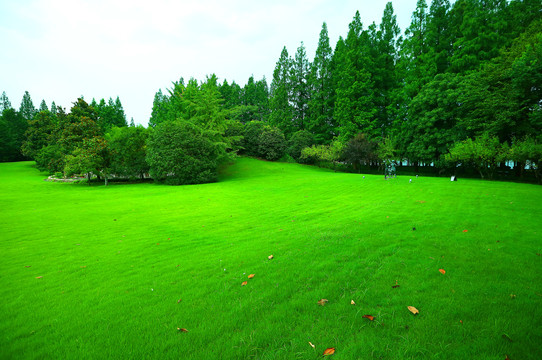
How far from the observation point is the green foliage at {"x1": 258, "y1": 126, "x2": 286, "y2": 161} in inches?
1404

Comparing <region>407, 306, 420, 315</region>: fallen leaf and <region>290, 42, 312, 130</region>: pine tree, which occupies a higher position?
<region>290, 42, 312, 130</region>: pine tree

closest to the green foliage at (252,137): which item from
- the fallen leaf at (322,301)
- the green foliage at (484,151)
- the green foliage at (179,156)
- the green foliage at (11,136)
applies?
the green foliage at (179,156)

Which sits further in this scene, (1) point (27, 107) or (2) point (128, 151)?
(1) point (27, 107)

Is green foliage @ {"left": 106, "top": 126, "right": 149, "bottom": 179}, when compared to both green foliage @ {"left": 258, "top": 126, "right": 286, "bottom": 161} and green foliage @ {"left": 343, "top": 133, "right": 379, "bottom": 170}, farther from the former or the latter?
green foliage @ {"left": 343, "top": 133, "right": 379, "bottom": 170}

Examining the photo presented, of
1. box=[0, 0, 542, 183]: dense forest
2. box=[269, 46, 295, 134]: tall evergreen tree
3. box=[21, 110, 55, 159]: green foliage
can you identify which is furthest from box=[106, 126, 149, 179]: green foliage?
box=[269, 46, 295, 134]: tall evergreen tree

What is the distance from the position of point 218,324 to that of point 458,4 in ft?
131

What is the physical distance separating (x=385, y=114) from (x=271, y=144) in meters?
18.6

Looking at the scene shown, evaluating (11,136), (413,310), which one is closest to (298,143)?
(413,310)

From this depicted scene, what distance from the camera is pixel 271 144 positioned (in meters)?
35.7

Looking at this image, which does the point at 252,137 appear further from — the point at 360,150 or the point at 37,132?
the point at 37,132

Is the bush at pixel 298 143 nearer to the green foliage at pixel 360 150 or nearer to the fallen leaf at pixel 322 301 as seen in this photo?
the green foliage at pixel 360 150

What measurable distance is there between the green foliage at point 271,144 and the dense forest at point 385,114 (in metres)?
0.18

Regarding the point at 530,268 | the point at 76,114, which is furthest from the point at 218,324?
the point at 76,114

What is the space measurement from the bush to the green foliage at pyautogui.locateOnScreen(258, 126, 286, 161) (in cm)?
130
